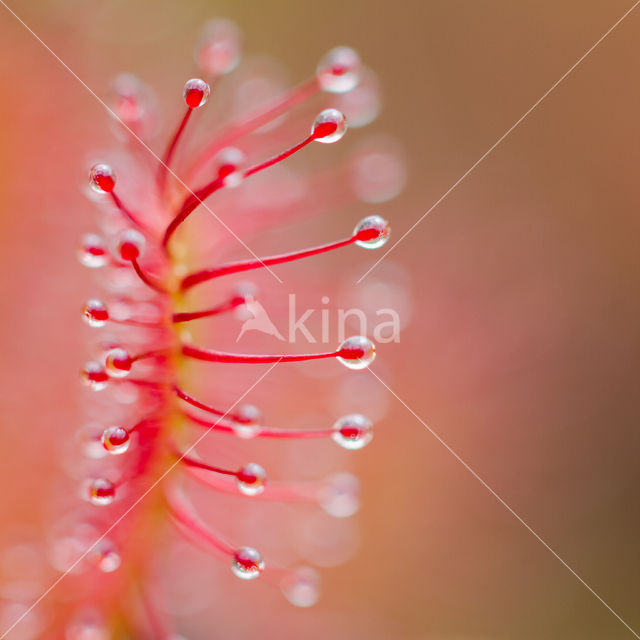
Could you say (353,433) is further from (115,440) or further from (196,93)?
(196,93)

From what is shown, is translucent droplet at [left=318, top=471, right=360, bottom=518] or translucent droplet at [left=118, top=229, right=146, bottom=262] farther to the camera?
translucent droplet at [left=318, top=471, right=360, bottom=518]

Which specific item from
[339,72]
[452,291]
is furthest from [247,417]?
[452,291]

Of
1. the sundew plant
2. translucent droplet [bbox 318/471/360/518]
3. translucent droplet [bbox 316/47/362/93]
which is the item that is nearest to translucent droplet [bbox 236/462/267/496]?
the sundew plant

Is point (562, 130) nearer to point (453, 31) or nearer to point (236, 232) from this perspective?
point (453, 31)

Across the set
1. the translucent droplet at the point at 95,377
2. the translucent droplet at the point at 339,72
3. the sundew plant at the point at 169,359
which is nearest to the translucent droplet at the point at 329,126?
the sundew plant at the point at 169,359

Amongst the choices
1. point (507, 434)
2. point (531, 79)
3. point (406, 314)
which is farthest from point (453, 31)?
point (507, 434)

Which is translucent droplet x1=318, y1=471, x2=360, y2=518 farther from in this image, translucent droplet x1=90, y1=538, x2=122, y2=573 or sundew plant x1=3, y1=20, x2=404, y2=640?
translucent droplet x1=90, y1=538, x2=122, y2=573

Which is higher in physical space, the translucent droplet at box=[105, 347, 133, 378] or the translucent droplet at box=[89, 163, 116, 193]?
the translucent droplet at box=[89, 163, 116, 193]
